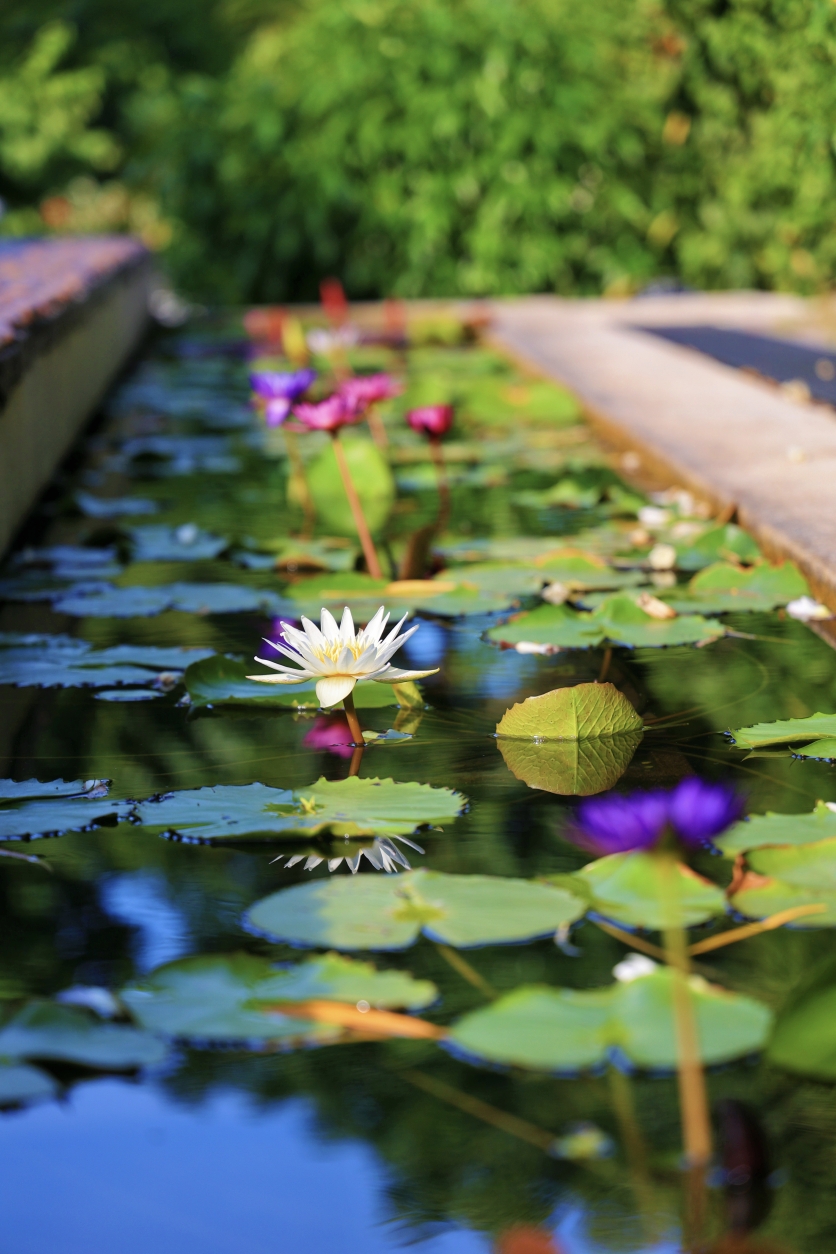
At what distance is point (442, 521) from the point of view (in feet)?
11.0

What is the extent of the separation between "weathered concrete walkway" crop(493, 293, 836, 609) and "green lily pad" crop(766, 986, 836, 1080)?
1395 mm

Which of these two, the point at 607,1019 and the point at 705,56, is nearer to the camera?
the point at 607,1019

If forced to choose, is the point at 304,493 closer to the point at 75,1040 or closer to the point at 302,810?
the point at 302,810

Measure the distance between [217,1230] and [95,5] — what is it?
22.5 metres

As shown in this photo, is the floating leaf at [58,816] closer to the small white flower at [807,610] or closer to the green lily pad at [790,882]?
the green lily pad at [790,882]

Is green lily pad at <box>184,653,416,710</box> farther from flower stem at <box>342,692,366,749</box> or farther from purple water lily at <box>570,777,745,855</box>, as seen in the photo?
purple water lily at <box>570,777,745,855</box>

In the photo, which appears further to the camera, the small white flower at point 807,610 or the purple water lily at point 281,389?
the purple water lily at point 281,389

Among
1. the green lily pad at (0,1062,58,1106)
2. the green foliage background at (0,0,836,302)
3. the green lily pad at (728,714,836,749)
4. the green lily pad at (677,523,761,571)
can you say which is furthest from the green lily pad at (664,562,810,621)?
the green foliage background at (0,0,836,302)

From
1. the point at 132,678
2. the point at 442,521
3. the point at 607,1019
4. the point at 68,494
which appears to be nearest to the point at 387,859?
the point at 607,1019

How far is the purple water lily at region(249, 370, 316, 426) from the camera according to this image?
9.42 ft

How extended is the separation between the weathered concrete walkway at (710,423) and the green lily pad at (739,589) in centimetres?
4

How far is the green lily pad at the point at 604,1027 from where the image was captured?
3.64 feet

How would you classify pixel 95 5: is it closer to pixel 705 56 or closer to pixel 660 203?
pixel 660 203

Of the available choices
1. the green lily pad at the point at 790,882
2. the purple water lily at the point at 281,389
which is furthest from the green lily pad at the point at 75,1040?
the purple water lily at the point at 281,389
